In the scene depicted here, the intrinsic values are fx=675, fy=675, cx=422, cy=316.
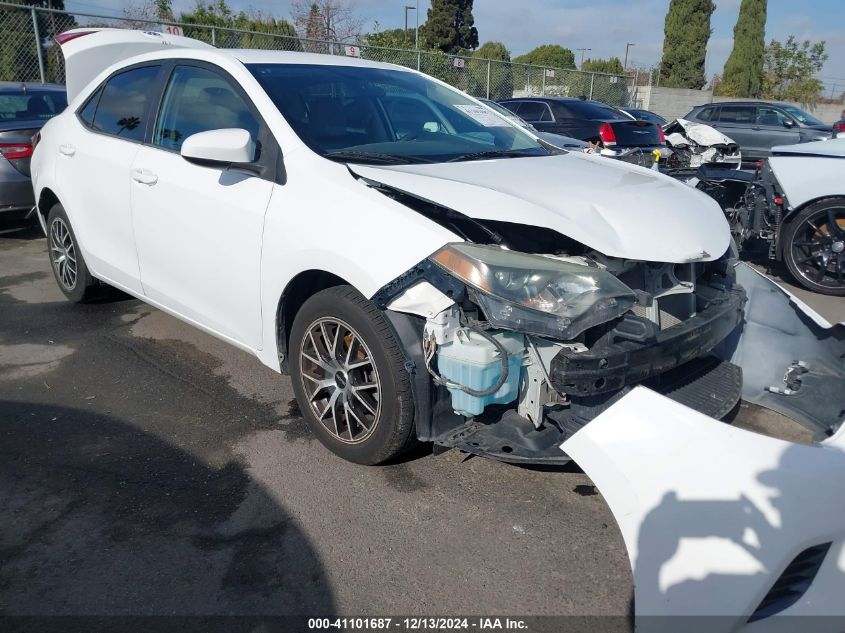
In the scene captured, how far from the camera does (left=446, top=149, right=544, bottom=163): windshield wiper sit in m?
3.34

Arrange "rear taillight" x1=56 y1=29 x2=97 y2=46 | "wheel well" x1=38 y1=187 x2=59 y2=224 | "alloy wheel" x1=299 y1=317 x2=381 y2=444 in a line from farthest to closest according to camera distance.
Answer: "rear taillight" x1=56 y1=29 x2=97 y2=46
"wheel well" x1=38 y1=187 x2=59 y2=224
"alloy wheel" x1=299 y1=317 x2=381 y2=444

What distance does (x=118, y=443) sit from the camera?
3340 millimetres

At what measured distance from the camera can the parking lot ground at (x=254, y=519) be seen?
7.70 feet

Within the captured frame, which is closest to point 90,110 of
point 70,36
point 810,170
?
point 70,36

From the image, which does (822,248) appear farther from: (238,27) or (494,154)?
(238,27)

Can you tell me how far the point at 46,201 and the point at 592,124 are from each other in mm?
9044

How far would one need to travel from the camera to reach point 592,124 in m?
11.7

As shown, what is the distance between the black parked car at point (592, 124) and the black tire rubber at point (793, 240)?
360 centimetres

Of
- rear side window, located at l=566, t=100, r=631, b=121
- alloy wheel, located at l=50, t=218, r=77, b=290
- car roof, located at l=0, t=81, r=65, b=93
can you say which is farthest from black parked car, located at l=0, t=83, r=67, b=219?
rear side window, located at l=566, t=100, r=631, b=121

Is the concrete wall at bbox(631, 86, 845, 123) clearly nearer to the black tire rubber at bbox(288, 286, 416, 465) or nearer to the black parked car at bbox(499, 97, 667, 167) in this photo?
the black parked car at bbox(499, 97, 667, 167)

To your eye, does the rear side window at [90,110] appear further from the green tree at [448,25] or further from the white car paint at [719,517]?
the green tree at [448,25]

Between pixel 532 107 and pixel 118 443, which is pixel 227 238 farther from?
pixel 532 107

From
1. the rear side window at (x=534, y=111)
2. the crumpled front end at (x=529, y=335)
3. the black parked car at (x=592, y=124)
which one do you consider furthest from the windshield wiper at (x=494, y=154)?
the rear side window at (x=534, y=111)

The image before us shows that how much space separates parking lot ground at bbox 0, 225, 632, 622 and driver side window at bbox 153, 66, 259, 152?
4.81ft
